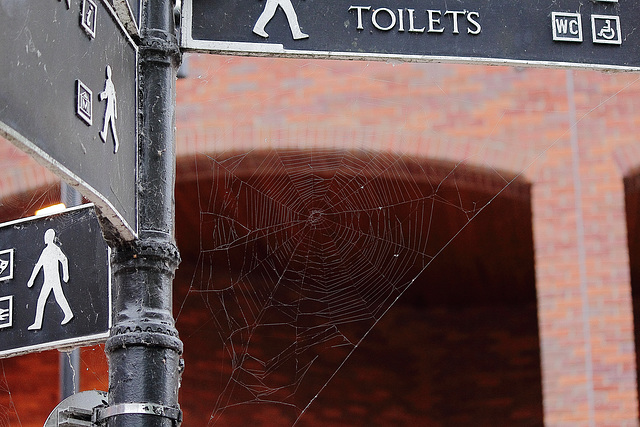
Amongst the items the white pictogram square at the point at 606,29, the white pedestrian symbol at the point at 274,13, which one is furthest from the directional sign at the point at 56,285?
the white pictogram square at the point at 606,29

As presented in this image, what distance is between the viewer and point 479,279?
9.84 m

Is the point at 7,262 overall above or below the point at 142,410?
above

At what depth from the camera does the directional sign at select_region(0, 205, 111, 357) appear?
10.3 ft

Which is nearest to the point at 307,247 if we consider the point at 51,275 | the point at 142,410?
the point at 51,275

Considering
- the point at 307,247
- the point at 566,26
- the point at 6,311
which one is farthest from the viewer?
the point at 307,247

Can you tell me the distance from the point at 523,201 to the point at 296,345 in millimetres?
3197

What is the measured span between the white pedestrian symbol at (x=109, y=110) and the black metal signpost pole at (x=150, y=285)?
0.24 m

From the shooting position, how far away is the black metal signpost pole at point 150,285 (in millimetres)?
2451

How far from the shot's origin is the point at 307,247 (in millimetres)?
8711

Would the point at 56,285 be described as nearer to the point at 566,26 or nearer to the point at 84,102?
the point at 84,102

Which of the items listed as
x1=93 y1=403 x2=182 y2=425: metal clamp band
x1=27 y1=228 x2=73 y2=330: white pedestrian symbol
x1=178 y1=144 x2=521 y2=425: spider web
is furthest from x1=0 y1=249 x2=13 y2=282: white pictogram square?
x1=178 y1=144 x2=521 y2=425: spider web

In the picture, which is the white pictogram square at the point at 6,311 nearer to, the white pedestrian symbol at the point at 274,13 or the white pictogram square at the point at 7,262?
the white pictogram square at the point at 7,262

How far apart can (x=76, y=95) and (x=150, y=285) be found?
Result: 59 cm

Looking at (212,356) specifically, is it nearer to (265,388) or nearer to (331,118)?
(265,388)
